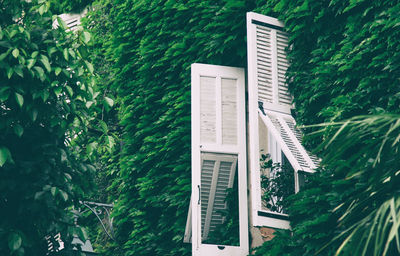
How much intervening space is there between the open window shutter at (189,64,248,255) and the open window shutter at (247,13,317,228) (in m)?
0.53

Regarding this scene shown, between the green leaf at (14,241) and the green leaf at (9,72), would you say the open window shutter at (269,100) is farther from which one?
the green leaf at (9,72)

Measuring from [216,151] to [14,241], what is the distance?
Answer: 2.14 m

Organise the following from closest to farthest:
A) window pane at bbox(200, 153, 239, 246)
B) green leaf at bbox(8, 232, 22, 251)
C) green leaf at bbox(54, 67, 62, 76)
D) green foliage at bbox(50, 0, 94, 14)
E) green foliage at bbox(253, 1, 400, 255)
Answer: green foliage at bbox(253, 1, 400, 255)
green leaf at bbox(8, 232, 22, 251)
green leaf at bbox(54, 67, 62, 76)
window pane at bbox(200, 153, 239, 246)
green foliage at bbox(50, 0, 94, 14)

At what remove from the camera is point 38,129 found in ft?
26.2

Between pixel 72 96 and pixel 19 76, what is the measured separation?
581mm

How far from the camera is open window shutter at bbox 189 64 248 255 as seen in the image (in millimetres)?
8133

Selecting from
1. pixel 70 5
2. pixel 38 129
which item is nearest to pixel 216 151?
pixel 38 129

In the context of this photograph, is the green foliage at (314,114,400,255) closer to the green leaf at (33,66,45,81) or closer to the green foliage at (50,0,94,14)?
the green leaf at (33,66,45,81)

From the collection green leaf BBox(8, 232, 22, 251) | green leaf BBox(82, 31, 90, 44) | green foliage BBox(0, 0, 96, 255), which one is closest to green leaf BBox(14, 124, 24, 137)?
green foliage BBox(0, 0, 96, 255)

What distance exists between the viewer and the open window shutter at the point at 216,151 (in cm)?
813

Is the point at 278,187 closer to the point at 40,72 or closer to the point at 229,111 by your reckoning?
the point at 229,111

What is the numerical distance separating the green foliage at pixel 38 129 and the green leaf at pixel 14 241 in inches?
1.9

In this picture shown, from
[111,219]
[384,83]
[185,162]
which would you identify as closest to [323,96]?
[384,83]

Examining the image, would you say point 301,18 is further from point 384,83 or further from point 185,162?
point 185,162
